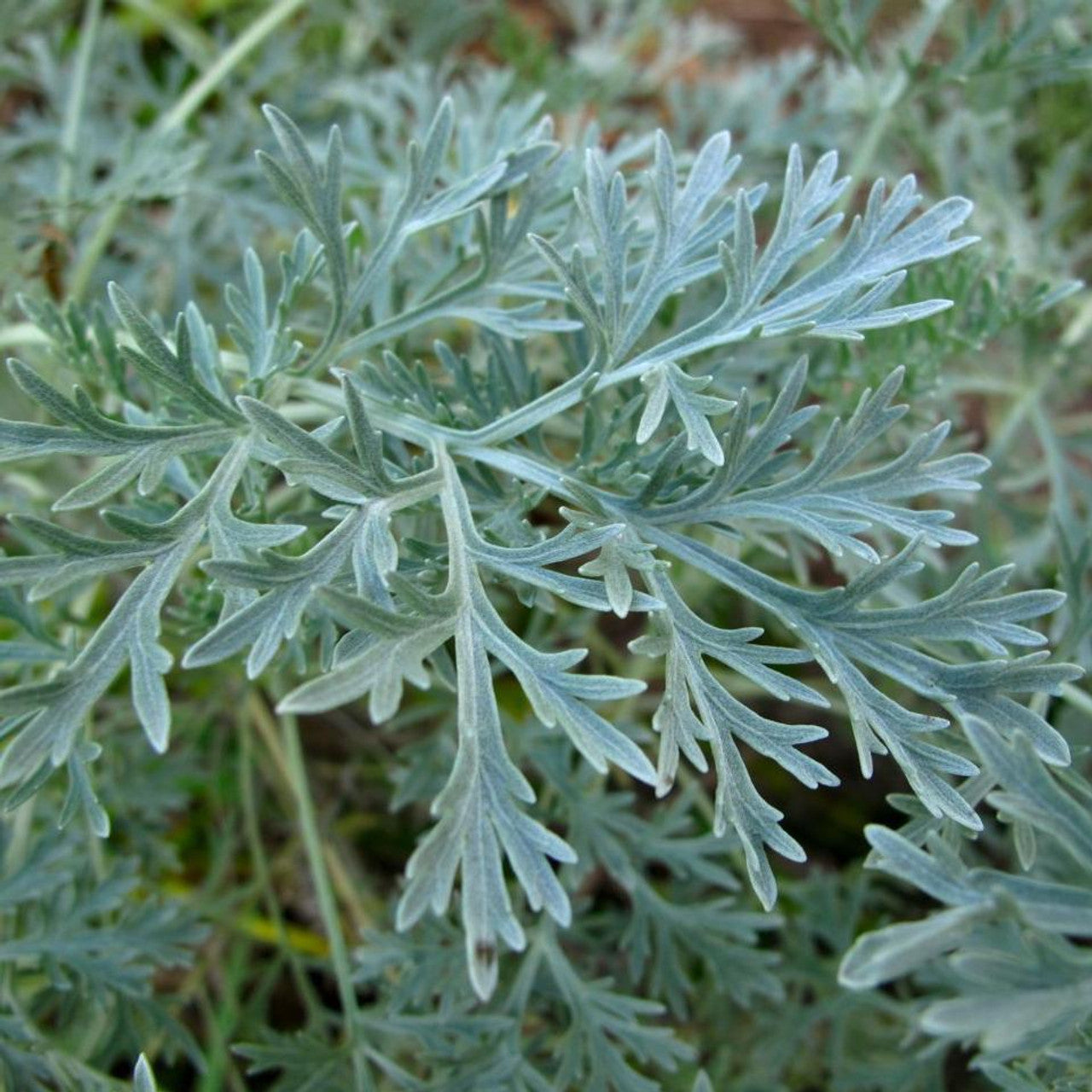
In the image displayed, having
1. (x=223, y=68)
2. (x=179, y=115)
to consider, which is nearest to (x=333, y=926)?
(x=179, y=115)

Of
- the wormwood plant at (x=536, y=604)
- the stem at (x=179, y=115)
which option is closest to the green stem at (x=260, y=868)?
the wormwood plant at (x=536, y=604)

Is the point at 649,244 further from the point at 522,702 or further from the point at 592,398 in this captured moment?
the point at 522,702

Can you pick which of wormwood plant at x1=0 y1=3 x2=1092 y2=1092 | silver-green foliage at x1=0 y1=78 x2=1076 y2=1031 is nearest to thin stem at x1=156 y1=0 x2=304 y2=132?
wormwood plant at x1=0 y1=3 x2=1092 y2=1092

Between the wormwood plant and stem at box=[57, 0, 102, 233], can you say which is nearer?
the wormwood plant

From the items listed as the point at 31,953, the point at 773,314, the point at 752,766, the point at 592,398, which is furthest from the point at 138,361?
the point at 752,766

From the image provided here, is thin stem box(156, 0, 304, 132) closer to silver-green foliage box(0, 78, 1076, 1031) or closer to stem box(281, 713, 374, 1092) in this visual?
silver-green foliage box(0, 78, 1076, 1031)

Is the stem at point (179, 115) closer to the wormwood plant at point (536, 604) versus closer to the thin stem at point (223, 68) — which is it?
the thin stem at point (223, 68)
